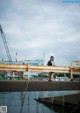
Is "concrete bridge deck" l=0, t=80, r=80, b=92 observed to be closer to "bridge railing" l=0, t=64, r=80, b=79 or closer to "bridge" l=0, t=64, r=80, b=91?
"bridge" l=0, t=64, r=80, b=91

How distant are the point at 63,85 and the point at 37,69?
6.20 feet

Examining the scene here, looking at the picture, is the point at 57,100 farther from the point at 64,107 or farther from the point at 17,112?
the point at 17,112

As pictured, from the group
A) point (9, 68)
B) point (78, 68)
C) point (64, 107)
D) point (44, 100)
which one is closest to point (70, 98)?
point (64, 107)

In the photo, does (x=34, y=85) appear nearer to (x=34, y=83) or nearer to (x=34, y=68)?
(x=34, y=83)

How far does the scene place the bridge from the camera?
12992mm

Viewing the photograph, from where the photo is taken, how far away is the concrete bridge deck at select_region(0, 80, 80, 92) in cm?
1302

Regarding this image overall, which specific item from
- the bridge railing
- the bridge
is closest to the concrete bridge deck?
the bridge

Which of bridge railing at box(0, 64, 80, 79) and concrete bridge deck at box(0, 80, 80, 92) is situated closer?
bridge railing at box(0, 64, 80, 79)

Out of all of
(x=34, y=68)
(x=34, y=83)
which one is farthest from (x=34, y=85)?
(x=34, y=68)

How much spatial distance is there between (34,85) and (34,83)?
0.11m

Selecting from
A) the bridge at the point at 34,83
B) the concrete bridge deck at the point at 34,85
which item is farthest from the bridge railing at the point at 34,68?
the concrete bridge deck at the point at 34,85

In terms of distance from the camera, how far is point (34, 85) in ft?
44.8

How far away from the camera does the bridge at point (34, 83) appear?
42.6ft

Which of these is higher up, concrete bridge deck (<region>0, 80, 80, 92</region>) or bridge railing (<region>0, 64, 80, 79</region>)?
bridge railing (<region>0, 64, 80, 79</region>)
